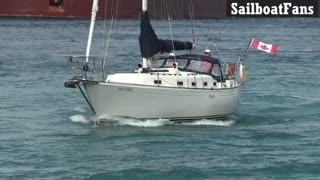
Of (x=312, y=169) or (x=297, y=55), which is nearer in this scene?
(x=312, y=169)

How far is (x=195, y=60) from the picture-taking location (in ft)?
97.6

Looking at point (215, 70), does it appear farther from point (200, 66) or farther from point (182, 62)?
point (182, 62)

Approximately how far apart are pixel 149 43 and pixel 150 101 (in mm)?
2683

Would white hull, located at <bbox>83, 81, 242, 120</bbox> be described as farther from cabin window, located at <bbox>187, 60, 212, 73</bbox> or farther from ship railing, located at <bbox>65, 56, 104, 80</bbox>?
cabin window, located at <bbox>187, 60, 212, 73</bbox>

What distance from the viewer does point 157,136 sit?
90.6 ft

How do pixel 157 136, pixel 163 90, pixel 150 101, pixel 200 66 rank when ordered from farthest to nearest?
pixel 200 66
pixel 150 101
pixel 163 90
pixel 157 136

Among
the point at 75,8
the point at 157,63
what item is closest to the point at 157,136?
the point at 157,63

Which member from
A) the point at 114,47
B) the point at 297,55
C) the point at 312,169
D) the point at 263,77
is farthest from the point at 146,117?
the point at 114,47

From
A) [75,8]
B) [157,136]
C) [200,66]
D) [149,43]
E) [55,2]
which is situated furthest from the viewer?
[75,8]

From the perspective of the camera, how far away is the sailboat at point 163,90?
27.9 m

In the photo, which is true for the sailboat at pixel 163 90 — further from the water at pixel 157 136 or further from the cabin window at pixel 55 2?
the cabin window at pixel 55 2

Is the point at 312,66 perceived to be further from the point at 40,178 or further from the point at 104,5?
the point at 104,5

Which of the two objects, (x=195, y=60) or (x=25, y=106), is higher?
(x=195, y=60)

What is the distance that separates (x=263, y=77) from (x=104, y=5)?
47.8 meters
